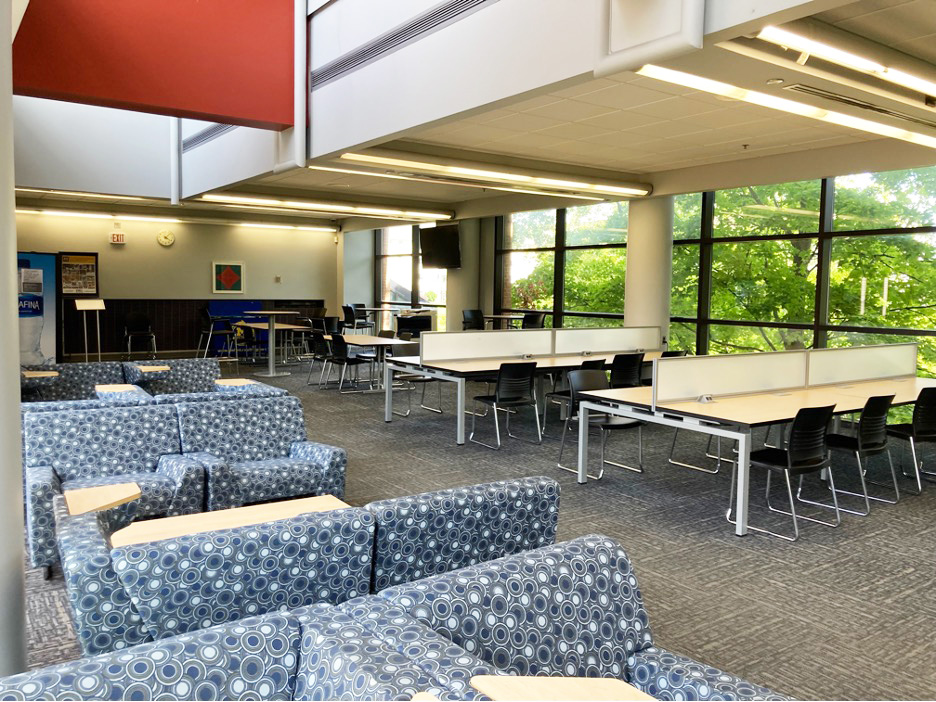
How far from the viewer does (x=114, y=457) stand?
15.8ft

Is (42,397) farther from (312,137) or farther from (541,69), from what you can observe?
(541,69)

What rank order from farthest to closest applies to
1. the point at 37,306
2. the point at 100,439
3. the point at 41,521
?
the point at 37,306 → the point at 100,439 → the point at 41,521

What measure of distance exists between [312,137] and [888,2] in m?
5.79

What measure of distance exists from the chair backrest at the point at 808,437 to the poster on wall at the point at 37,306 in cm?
1161

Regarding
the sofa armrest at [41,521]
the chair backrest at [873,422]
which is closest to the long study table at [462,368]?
the chair backrest at [873,422]

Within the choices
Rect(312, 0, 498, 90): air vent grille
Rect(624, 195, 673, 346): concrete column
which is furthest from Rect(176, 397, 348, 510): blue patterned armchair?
Rect(624, 195, 673, 346): concrete column

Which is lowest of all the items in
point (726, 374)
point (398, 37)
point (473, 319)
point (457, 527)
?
point (457, 527)

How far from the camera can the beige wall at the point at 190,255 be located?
1456 centimetres

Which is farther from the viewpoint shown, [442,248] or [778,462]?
[442,248]

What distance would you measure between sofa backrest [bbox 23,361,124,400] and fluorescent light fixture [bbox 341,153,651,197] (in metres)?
3.23

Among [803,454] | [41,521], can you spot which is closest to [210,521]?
[41,521]

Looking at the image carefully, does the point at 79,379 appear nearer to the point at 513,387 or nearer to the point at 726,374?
the point at 513,387

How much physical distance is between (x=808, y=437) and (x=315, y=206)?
31.8 ft

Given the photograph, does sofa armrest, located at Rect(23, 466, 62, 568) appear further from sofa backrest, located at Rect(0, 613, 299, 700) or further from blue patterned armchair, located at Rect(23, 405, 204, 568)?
sofa backrest, located at Rect(0, 613, 299, 700)
